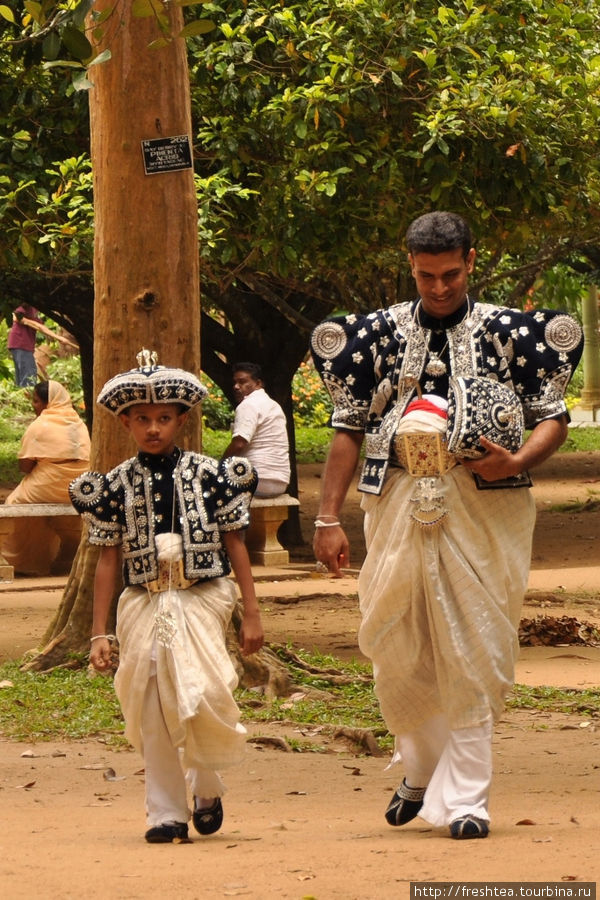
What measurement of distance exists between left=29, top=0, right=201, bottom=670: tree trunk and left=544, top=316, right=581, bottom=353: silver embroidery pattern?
3.52 m

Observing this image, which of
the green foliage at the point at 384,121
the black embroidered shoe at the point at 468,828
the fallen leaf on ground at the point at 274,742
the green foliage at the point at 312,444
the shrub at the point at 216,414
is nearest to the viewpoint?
the black embroidered shoe at the point at 468,828

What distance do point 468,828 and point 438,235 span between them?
1.83 m

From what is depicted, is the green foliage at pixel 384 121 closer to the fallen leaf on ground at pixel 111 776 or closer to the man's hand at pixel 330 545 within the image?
the fallen leaf on ground at pixel 111 776

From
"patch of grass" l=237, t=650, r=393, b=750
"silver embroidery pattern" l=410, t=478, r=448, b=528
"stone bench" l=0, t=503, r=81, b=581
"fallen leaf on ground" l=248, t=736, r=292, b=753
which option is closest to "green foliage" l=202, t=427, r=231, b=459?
"stone bench" l=0, t=503, r=81, b=581

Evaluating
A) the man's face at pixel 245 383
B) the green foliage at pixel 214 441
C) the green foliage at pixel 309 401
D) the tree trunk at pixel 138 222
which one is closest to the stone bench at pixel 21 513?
the man's face at pixel 245 383

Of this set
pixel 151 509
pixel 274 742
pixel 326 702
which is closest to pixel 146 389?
pixel 151 509

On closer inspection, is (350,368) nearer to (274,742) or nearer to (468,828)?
(468,828)

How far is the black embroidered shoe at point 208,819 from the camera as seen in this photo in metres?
5.05

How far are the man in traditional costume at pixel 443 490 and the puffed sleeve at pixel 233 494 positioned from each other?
25 centimetres

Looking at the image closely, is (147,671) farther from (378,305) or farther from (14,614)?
(378,305)

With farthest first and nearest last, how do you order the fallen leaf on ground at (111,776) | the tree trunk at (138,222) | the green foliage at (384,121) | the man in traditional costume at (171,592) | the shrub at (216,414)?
the shrub at (216,414) < the green foliage at (384,121) < the tree trunk at (138,222) < the fallen leaf on ground at (111,776) < the man in traditional costume at (171,592)

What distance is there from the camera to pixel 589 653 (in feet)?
32.3

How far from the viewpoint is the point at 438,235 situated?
497 centimetres

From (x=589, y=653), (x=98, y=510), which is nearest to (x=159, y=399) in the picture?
(x=98, y=510)
